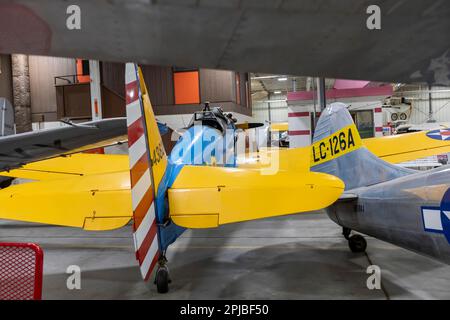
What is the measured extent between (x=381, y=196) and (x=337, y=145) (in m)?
1.33

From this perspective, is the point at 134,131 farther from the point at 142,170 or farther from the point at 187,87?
the point at 187,87

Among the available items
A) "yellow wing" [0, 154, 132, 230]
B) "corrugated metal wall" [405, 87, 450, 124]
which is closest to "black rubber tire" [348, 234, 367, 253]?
"yellow wing" [0, 154, 132, 230]

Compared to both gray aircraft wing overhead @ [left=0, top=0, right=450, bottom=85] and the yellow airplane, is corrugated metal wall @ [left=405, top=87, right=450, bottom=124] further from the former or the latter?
gray aircraft wing overhead @ [left=0, top=0, right=450, bottom=85]

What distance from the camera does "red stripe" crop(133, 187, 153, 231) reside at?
263 cm

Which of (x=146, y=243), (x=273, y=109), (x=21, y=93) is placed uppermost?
(x=273, y=109)

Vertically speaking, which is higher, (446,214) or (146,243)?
(446,214)

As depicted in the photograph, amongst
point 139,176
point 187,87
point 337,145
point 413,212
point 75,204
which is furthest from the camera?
point 187,87

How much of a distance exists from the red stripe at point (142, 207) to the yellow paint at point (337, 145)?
8.31 ft

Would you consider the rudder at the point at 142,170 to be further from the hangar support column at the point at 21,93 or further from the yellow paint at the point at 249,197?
the hangar support column at the point at 21,93

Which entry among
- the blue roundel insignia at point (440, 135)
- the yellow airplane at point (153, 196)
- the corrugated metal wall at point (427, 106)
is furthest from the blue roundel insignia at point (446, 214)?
the corrugated metal wall at point (427, 106)

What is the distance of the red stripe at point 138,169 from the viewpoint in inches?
102

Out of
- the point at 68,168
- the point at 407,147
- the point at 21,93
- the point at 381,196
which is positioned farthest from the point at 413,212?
the point at 21,93

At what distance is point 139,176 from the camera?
8.74 feet
